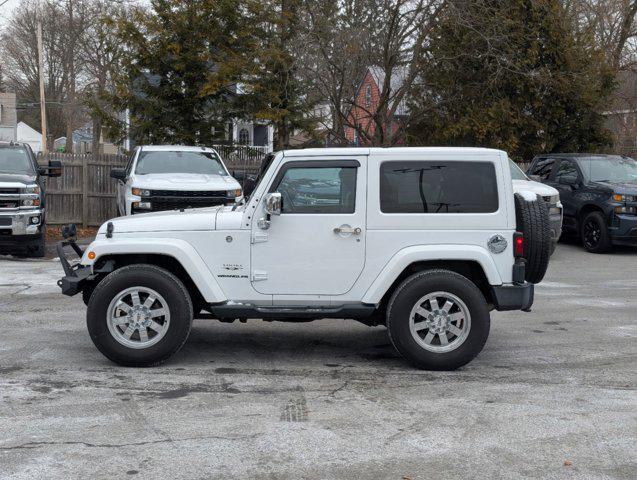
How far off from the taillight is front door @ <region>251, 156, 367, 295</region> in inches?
50.0

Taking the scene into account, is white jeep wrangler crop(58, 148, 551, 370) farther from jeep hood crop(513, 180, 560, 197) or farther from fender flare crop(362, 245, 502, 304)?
jeep hood crop(513, 180, 560, 197)

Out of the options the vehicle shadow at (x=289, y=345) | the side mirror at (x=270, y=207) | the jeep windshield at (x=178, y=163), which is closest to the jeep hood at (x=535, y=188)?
the jeep windshield at (x=178, y=163)

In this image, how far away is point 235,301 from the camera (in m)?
7.10

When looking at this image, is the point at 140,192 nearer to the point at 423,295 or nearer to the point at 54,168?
the point at 54,168

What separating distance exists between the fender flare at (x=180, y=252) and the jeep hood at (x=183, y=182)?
25.3 feet

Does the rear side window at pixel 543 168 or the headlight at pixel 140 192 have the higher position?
the rear side window at pixel 543 168

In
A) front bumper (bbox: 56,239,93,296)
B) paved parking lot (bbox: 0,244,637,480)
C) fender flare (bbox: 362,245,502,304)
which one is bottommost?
paved parking lot (bbox: 0,244,637,480)

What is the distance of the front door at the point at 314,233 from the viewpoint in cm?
703

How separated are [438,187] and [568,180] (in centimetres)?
1131

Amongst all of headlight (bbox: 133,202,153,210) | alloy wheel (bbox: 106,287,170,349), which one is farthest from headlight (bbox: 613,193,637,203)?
alloy wheel (bbox: 106,287,170,349)

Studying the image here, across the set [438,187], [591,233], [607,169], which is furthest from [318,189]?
[607,169]

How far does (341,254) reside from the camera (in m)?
7.04

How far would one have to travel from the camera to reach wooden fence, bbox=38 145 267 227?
20375mm

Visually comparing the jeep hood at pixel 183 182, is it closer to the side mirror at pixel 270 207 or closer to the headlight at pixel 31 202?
the headlight at pixel 31 202
